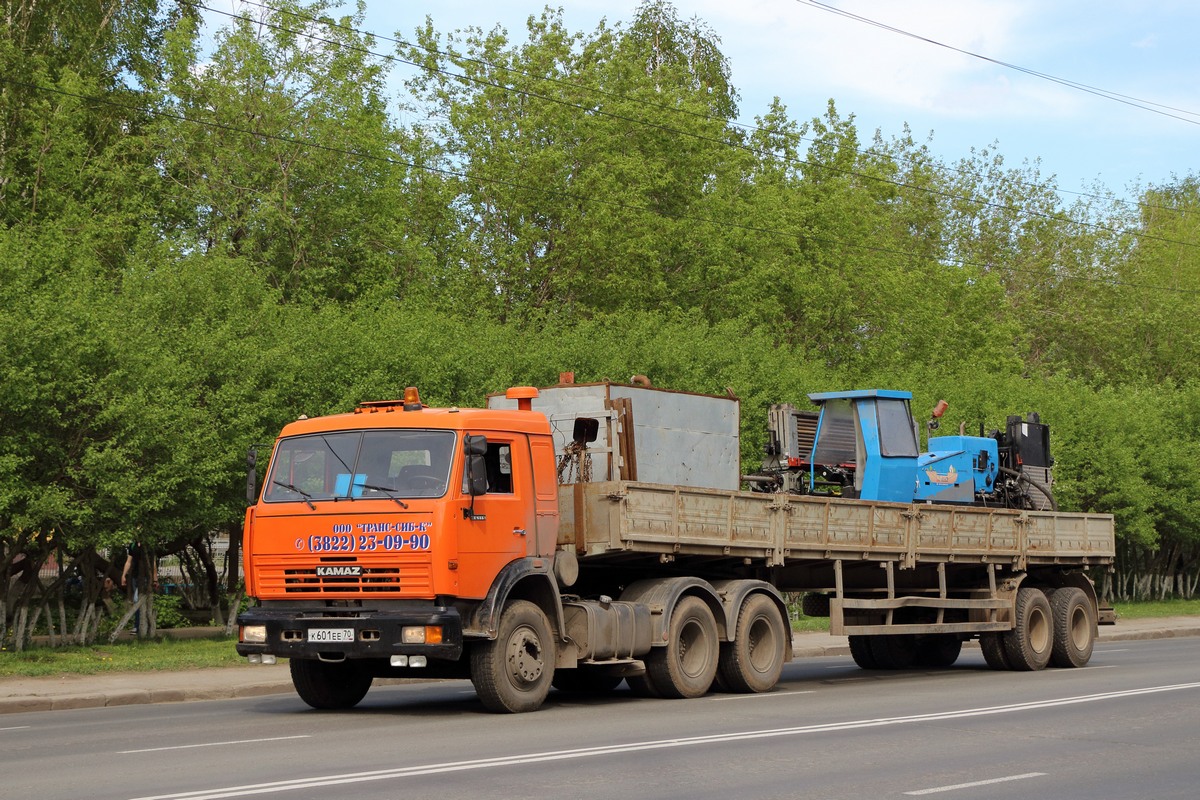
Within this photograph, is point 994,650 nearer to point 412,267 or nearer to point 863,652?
point 863,652

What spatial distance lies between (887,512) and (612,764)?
345 inches

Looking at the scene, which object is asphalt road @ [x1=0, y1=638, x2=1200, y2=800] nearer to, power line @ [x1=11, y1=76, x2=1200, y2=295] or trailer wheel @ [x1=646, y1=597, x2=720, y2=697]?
trailer wheel @ [x1=646, y1=597, x2=720, y2=697]

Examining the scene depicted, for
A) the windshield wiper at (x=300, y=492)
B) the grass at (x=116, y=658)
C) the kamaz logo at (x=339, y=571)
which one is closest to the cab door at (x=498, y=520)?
the kamaz logo at (x=339, y=571)

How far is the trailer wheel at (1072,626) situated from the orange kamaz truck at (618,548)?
1.7 inches

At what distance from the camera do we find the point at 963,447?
20875mm

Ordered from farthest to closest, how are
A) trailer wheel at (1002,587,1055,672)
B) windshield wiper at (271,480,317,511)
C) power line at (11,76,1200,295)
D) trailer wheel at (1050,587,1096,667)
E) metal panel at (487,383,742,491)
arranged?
1. power line at (11,76,1200,295)
2. trailer wheel at (1050,587,1096,667)
3. trailer wheel at (1002,587,1055,672)
4. metal panel at (487,383,742,491)
5. windshield wiper at (271,480,317,511)

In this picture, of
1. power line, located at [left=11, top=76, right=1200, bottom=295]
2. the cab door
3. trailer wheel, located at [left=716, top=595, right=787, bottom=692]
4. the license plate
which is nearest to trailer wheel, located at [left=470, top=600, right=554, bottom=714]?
the cab door

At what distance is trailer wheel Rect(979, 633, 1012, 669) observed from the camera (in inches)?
789

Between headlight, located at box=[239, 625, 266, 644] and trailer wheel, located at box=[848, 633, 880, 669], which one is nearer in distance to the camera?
headlight, located at box=[239, 625, 266, 644]

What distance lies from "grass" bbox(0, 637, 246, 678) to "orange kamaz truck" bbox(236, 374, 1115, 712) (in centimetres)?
609

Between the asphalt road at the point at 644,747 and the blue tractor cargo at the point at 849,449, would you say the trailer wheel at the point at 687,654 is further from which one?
the blue tractor cargo at the point at 849,449

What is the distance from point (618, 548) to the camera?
1436 centimetres

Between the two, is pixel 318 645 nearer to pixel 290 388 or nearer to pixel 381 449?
pixel 381 449

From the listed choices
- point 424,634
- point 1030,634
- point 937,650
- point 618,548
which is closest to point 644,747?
point 424,634
